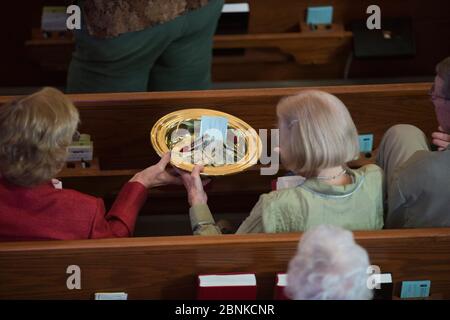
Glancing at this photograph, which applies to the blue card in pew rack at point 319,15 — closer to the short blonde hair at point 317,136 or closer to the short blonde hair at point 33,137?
the short blonde hair at point 317,136

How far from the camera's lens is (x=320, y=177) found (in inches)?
90.4

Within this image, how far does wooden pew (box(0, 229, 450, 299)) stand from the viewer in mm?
2168

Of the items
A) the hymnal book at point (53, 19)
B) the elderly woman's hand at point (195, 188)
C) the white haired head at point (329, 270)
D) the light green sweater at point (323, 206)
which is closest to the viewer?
the white haired head at point (329, 270)

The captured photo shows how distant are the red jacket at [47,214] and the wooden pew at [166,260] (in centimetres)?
8

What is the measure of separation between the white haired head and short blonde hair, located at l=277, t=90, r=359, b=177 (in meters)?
0.39

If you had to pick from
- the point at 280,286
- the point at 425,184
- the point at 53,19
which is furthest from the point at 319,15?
the point at 280,286

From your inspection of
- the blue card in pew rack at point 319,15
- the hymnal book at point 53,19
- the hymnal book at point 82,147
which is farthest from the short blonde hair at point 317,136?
the hymnal book at point 53,19

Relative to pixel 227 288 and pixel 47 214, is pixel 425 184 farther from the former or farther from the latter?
pixel 47 214

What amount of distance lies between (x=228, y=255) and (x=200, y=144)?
592 millimetres

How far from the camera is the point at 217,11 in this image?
3006 mm

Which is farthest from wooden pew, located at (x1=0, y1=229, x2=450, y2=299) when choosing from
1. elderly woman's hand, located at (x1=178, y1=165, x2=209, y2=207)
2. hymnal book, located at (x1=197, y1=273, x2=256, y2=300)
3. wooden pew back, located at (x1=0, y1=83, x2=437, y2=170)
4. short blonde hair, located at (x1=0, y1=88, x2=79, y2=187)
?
wooden pew back, located at (x1=0, y1=83, x2=437, y2=170)

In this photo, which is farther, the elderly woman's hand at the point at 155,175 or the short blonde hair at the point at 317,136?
the elderly woman's hand at the point at 155,175

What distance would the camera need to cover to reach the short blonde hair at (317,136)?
222 centimetres
